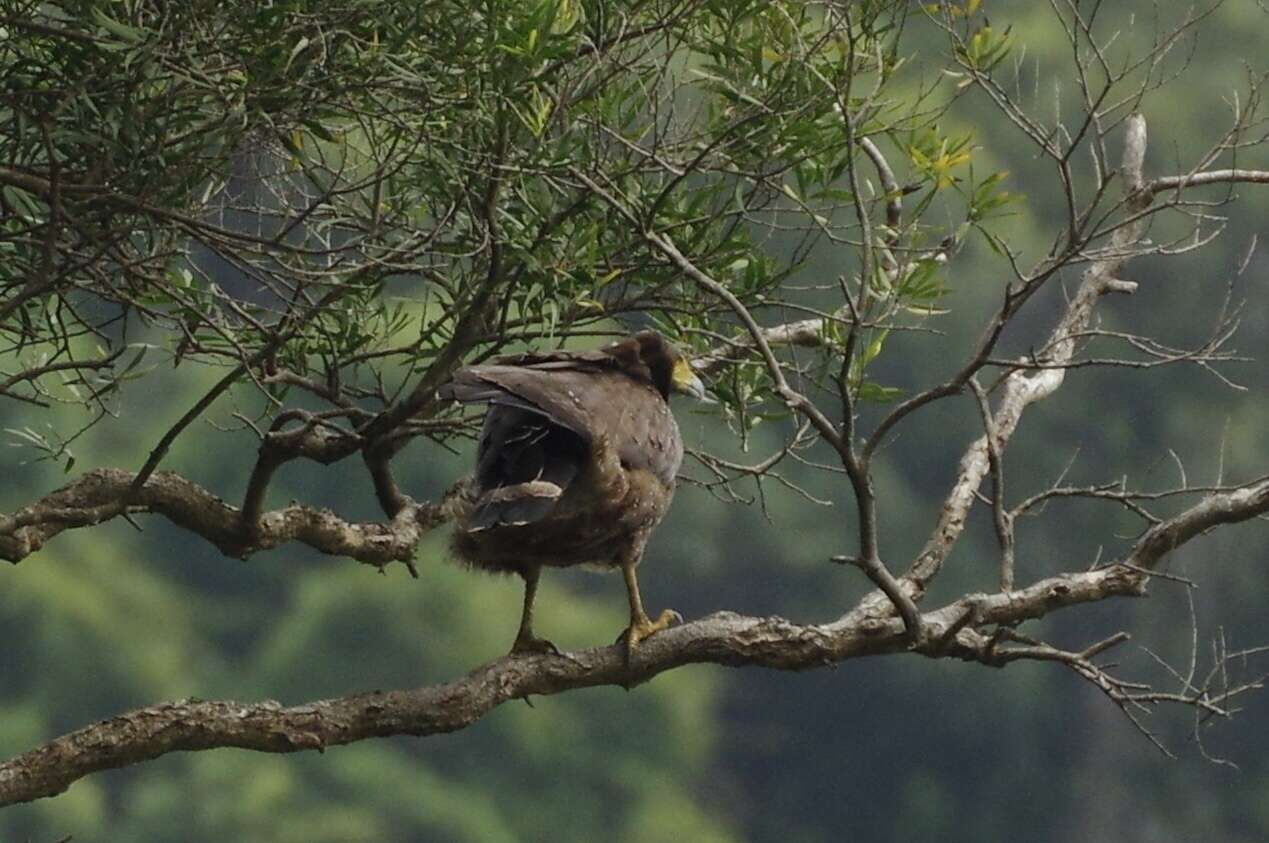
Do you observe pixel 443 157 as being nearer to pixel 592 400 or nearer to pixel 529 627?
pixel 592 400

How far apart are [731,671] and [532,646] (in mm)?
12293

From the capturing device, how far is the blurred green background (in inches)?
579

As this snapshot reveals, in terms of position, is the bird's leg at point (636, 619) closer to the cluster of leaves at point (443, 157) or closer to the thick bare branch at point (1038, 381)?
the cluster of leaves at point (443, 157)

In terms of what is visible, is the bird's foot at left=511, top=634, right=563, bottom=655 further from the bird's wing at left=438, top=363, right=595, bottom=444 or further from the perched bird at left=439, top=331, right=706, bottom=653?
the bird's wing at left=438, top=363, right=595, bottom=444

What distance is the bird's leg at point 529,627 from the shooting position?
4.02 meters

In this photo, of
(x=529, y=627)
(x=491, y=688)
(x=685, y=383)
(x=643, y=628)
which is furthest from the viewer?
(x=685, y=383)

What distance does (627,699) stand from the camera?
628 inches

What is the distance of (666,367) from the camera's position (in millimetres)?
4516

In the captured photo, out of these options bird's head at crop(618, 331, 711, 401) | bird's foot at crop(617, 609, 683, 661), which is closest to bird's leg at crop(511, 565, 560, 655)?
bird's foot at crop(617, 609, 683, 661)

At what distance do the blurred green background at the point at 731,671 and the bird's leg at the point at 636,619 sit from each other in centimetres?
869

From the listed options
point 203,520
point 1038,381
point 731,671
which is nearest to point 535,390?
point 203,520

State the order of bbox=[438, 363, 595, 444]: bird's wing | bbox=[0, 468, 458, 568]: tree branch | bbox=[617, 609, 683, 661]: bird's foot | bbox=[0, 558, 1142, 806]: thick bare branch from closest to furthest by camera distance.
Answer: bbox=[0, 558, 1142, 806]: thick bare branch, bbox=[438, 363, 595, 444]: bird's wing, bbox=[617, 609, 683, 661]: bird's foot, bbox=[0, 468, 458, 568]: tree branch

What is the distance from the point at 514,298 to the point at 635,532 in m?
0.56

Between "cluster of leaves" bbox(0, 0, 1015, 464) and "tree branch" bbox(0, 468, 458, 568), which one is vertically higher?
"cluster of leaves" bbox(0, 0, 1015, 464)
